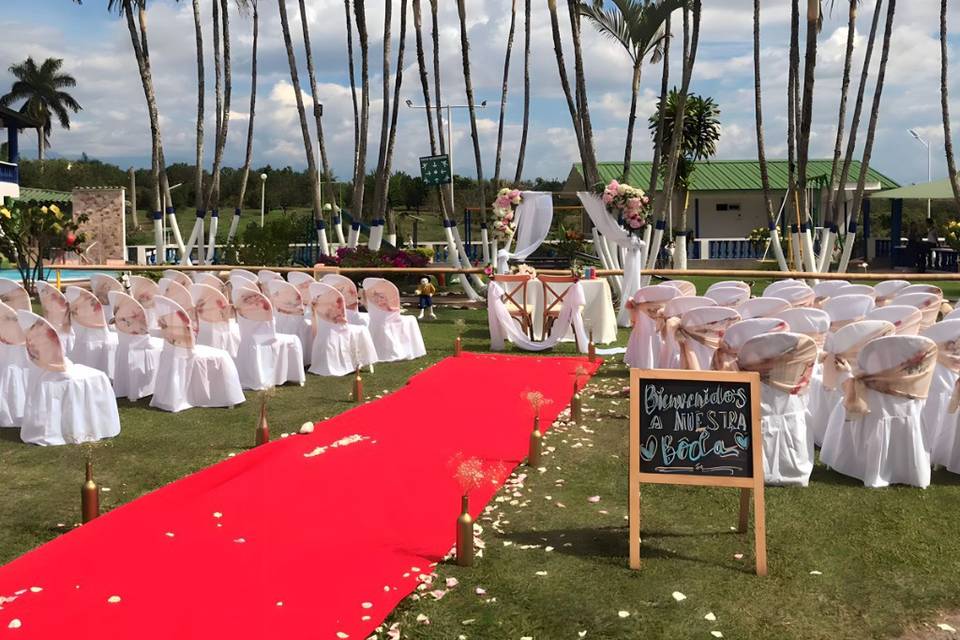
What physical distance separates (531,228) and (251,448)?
30.8 feet

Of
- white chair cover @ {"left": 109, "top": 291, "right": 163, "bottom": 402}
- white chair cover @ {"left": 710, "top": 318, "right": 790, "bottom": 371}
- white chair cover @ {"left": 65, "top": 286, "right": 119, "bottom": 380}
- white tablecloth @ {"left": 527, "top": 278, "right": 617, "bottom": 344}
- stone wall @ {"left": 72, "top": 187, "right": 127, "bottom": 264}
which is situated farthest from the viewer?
stone wall @ {"left": 72, "top": 187, "right": 127, "bottom": 264}

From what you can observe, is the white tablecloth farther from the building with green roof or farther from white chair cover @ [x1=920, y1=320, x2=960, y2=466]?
the building with green roof

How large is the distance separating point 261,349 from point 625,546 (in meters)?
5.91

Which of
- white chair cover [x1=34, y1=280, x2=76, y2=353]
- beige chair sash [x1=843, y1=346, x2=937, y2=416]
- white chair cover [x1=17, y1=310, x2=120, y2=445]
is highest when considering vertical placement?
white chair cover [x1=34, y1=280, x2=76, y2=353]

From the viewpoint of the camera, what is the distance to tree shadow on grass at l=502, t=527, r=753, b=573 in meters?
5.05

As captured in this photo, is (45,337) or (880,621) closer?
(880,621)

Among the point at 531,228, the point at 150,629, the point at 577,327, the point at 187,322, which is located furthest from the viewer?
the point at 531,228

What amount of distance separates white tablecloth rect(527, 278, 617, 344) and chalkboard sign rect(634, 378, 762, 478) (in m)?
A: 8.47

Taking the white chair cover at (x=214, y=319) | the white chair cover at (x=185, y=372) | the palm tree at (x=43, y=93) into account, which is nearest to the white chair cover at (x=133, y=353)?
the white chair cover at (x=185, y=372)

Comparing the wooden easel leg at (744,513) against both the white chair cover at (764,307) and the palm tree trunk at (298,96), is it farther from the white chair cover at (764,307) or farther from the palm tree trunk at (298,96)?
the palm tree trunk at (298,96)

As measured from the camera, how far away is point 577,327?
42.0ft

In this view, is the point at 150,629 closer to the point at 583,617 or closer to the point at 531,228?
the point at 583,617

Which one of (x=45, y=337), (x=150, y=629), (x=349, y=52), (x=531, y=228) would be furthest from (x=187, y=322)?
(x=349, y=52)

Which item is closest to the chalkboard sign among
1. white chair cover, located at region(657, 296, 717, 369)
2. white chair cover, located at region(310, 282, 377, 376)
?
white chair cover, located at region(657, 296, 717, 369)
